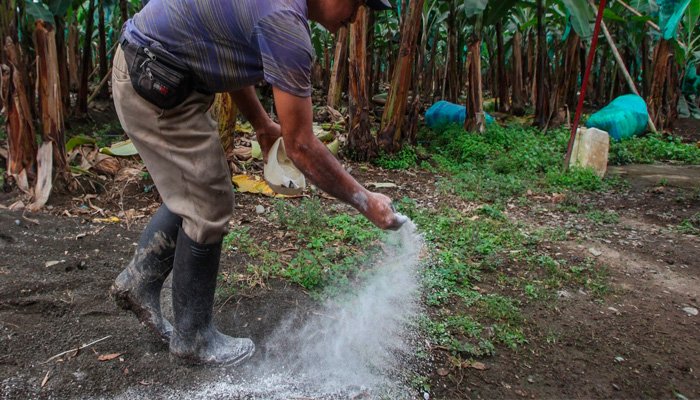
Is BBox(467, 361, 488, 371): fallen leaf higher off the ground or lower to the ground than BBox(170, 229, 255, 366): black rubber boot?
lower

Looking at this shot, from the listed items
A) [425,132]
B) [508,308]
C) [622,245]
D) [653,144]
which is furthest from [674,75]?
[508,308]

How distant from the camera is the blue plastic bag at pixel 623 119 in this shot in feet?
22.2

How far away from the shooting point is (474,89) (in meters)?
6.50

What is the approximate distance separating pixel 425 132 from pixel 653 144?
9.34 feet

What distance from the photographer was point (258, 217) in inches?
145

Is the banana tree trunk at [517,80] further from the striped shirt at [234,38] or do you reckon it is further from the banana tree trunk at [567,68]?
the striped shirt at [234,38]

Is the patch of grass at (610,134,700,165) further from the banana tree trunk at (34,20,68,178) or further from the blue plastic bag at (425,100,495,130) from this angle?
the banana tree trunk at (34,20,68,178)

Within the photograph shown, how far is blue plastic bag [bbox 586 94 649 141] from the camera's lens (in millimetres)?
6777

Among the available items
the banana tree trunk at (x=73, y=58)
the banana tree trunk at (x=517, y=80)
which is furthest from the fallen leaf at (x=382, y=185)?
the banana tree trunk at (x=73, y=58)

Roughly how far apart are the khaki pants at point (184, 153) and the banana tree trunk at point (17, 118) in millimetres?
2344

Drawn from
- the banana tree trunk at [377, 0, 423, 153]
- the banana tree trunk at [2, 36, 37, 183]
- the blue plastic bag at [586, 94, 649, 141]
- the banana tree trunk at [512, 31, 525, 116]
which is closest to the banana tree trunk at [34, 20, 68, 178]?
the banana tree trunk at [2, 36, 37, 183]

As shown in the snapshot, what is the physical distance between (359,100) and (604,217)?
2638 millimetres

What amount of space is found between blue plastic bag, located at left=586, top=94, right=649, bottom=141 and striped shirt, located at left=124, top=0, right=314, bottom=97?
641cm

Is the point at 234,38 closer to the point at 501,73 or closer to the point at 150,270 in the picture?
the point at 150,270
